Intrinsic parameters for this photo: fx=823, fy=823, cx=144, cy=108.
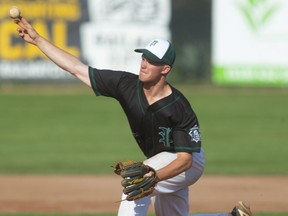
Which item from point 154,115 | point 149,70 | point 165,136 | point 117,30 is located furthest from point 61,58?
point 117,30

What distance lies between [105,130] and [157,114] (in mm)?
9496

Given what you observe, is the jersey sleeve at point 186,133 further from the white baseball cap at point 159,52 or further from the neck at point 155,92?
the white baseball cap at point 159,52

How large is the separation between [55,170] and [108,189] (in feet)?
5.17

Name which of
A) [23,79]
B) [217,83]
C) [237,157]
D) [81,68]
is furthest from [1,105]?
[81,68]

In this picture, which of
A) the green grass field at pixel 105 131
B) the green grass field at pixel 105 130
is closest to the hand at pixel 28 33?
the green grass field at pixel 105 131

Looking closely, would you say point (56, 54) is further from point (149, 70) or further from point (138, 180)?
point (138, 180)

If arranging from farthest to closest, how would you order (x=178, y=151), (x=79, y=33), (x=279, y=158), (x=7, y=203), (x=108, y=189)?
1. (x=79, y=33)
2. (x=279, y=158)
3. (x=108, y=189)
4. (x=7, y=203)
5. (x=178, y=151)

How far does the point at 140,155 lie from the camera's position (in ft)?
41.4

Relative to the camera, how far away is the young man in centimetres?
593

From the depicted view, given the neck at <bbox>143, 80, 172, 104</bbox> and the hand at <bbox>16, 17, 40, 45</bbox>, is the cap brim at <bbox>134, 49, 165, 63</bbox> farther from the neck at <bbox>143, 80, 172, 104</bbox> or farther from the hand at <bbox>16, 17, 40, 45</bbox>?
the hand at <bbox>16, 17, 40, 45</bbox>

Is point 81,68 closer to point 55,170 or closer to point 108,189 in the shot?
point 108,189

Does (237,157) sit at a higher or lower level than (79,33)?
lower

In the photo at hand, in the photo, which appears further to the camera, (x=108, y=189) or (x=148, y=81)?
(x=108, y=189)

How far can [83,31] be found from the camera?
2133 centimetres
